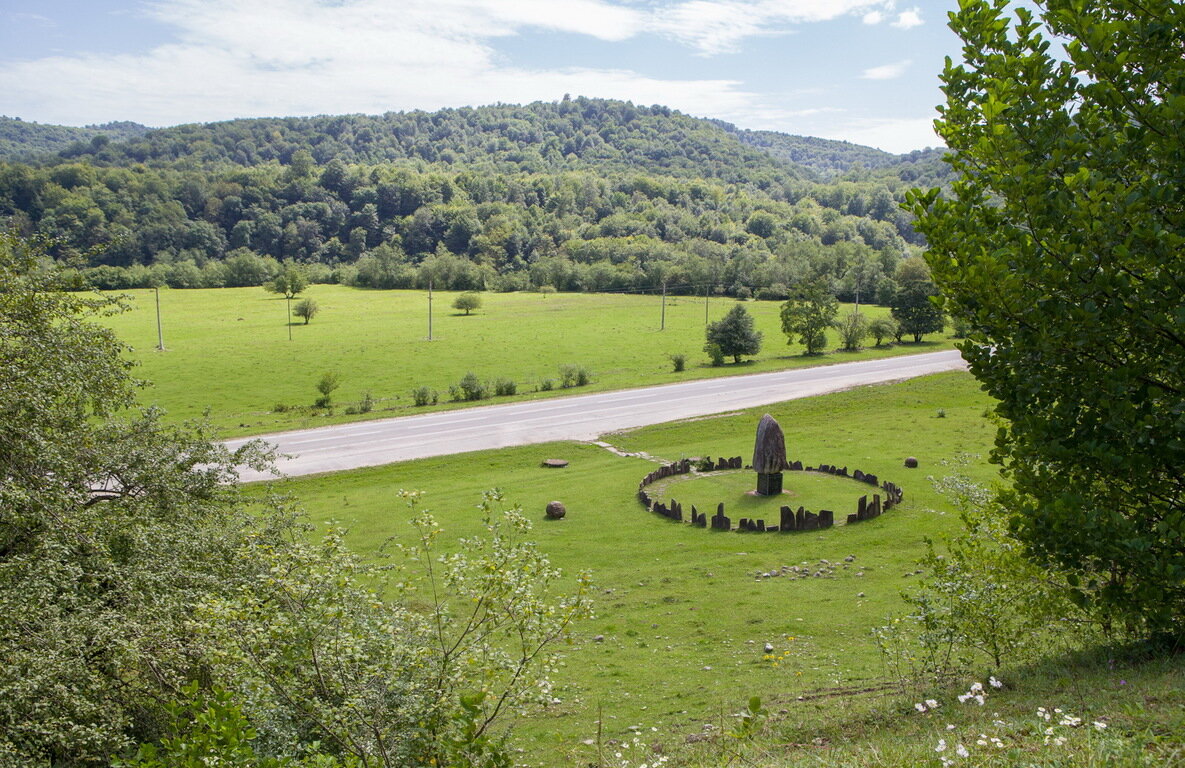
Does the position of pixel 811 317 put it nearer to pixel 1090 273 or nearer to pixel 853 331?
pixel 853 331

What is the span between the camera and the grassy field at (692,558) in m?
17.0

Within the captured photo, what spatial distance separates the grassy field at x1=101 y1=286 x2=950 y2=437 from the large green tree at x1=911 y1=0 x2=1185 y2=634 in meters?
56.1

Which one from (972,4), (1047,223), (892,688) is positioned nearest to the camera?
(1047,223)

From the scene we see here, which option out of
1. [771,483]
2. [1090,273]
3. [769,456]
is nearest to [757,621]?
[769,456]

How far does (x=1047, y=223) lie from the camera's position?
818 cm

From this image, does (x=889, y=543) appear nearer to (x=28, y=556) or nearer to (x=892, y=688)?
(x=892, y=688)

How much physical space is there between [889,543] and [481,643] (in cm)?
2330

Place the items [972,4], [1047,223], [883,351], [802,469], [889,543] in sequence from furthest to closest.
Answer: [883,351], [802,469], [889,543], [972,4], [1047,223]

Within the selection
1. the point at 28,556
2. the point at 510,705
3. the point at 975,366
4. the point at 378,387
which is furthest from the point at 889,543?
the point at 378,387

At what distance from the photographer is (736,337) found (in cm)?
8431

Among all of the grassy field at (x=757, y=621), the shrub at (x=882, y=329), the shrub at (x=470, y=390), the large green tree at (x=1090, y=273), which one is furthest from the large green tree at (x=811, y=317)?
the large green tree at (x=1090, y=273)

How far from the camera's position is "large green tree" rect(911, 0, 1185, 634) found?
309 inches

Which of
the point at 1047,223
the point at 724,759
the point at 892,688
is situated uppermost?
the point at 1047,223

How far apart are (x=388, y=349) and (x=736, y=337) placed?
45.2m
